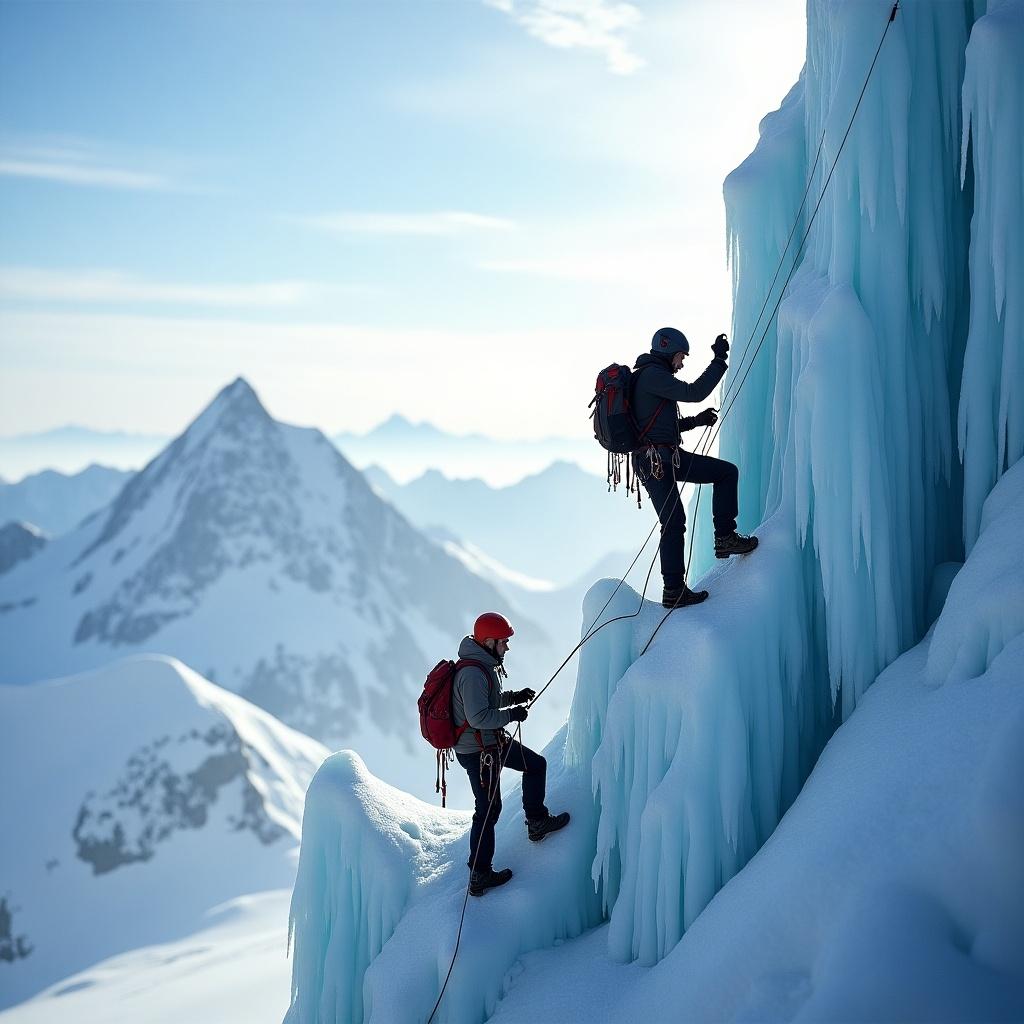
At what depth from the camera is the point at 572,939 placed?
30.5ft

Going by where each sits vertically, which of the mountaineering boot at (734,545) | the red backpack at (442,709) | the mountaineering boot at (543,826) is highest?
the mountaineering boot at (734,545)

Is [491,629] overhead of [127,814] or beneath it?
overhead

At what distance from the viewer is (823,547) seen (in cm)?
862

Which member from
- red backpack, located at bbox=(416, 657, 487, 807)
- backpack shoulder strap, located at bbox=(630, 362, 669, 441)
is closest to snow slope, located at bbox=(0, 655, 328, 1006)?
red backpack, located at bbox=(416, 657, 487, 807)

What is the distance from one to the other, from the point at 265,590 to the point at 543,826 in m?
111

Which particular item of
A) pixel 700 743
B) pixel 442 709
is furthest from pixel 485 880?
pixel 700 743

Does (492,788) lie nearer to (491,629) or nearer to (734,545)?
(491,629)

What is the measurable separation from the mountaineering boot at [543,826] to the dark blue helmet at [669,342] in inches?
197

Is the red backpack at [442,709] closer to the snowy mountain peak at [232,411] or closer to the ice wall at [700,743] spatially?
the ice wall at [700,743]

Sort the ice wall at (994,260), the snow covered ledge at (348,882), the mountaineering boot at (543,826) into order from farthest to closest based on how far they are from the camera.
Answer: the snow covered ledge at (348,882)
the mountaineering boot at (543,826)
the ice wall at (994,260)

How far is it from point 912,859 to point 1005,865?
536mm

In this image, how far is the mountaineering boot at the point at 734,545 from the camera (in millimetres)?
9125

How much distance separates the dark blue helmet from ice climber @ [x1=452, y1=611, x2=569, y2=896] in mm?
3075

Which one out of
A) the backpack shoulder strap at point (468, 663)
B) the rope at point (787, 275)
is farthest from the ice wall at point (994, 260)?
the backpack shoulder strap at point (468, 663)
